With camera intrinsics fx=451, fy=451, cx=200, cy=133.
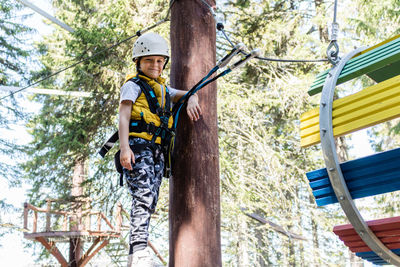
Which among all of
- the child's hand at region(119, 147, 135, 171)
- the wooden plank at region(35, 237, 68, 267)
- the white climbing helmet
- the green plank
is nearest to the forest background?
the wooden plank at region(35, 237, 68, 267)

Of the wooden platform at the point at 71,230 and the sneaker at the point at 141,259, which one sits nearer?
the sneaker at the point at 141,259

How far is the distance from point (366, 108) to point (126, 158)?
135cm

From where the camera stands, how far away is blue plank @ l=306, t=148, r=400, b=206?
2.06 m

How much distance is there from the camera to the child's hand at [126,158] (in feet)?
8.70

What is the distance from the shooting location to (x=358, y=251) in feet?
7.93

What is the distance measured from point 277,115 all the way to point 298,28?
2762 millimetres

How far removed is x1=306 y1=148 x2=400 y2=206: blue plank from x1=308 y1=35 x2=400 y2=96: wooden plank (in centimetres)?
53

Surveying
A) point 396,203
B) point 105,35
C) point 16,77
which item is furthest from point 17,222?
point 396,203

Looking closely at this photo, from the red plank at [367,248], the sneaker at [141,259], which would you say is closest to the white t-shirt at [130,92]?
the sneaker at [141,259]

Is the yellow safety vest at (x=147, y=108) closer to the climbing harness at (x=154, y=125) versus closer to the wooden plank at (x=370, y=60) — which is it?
the climbing harness at (x=154, y=125)

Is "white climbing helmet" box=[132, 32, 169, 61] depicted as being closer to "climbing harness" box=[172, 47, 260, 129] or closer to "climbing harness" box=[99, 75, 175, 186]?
"climbing harness" box=[99, 75, 175, 186]

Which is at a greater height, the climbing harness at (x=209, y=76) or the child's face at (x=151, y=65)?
the child's face at (x=151, y=65)

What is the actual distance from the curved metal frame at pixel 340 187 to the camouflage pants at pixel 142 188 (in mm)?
1047

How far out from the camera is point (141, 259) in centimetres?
254
